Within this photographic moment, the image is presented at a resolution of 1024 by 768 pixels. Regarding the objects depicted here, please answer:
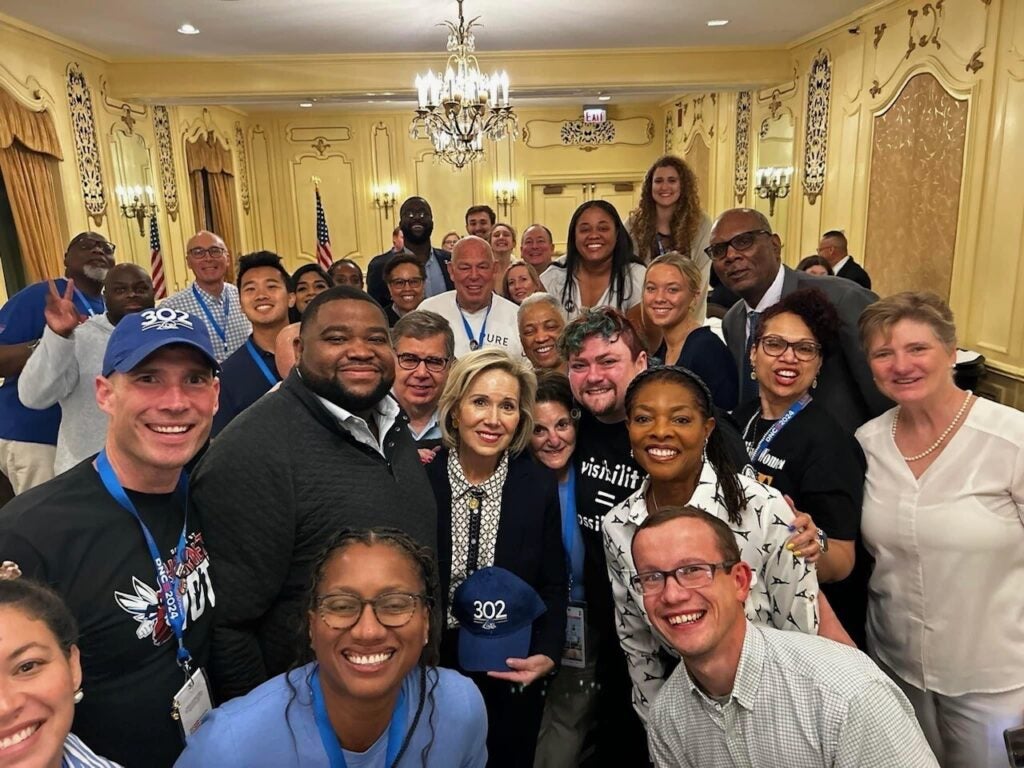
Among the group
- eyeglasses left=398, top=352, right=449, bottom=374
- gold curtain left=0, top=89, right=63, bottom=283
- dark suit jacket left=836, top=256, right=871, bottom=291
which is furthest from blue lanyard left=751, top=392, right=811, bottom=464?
gold curtain left=0, top=89, right=63, bottom=283

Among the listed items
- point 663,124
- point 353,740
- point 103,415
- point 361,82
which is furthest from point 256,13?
point 663,124

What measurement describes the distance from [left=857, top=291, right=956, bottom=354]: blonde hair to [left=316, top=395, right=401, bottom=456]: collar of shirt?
129cm

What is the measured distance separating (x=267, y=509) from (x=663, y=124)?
11.6 m

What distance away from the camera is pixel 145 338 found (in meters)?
1.31

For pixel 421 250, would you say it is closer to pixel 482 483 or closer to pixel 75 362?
pixel 75 362

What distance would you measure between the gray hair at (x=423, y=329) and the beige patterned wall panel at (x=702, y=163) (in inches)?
310

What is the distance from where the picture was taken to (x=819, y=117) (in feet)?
22.7

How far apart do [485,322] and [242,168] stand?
893 centimetres

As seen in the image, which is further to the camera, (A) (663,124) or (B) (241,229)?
(A) (663,124)

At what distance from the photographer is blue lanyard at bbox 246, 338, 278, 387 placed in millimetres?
2621

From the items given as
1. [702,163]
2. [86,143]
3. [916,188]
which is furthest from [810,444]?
[702,163]

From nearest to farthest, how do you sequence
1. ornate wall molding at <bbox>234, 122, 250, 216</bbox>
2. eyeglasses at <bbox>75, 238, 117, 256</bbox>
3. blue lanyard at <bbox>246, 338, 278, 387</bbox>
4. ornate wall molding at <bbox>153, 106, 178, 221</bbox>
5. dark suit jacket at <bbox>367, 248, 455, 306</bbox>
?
1. blue lanyard at <bbox>246, 338, 278, 387</bbox>
2. eyeglasses at <bbox>75, 238, 117, 256</bbox>
3. dark suit jacket at <bbox>367, 248, 455, 306</bbox>
4. ornate wall molding at <bbox>153, 106, 178, 221</bbox>
5. ornate wall molding at <bbox>234, 122, 250, 216</bbox>

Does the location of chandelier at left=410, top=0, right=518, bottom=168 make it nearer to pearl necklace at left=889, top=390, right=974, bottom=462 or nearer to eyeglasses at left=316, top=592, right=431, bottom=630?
pearl necklace at left=889, top=390, right=974, bottom=462

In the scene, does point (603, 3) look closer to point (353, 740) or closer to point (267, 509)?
point (267, 509)
